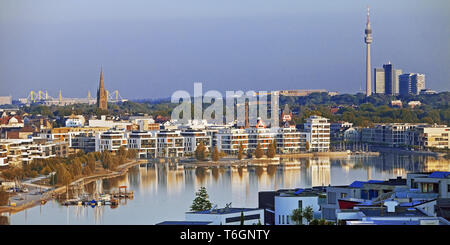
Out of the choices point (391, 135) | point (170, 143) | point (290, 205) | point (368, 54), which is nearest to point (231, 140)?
point (170, 143)

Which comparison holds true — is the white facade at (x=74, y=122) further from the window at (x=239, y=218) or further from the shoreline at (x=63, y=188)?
the window at (x=239, y=218)

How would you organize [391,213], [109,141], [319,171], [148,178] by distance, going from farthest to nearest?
[109,141] → [319,171] → [148,178] → [391,213]

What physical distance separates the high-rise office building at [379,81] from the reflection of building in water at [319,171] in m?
14.7

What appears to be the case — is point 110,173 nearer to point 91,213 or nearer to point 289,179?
point 289,179

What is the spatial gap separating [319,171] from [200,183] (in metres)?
2.62

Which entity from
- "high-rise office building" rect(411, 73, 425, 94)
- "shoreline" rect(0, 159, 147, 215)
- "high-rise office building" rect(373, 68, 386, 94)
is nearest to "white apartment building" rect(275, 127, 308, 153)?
"shoreline" rect(0, 159, 147, 215)

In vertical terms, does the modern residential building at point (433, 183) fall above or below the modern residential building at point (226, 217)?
above

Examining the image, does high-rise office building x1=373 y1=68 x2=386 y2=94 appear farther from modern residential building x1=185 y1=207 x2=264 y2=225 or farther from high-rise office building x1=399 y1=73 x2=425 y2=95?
modern residential building x1=185 y1=207 x2=264 y2=225

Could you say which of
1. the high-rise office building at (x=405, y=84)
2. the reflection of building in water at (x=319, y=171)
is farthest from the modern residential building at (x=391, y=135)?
the high-rise office building at (x=405, y=84)

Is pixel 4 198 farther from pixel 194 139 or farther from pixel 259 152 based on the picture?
pixel 194 139

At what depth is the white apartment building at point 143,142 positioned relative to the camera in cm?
1706

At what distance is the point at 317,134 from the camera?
19406mm

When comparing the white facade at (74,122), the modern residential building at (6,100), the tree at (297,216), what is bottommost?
the tree at (297,216)

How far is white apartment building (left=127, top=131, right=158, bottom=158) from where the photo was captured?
17.1 meters
